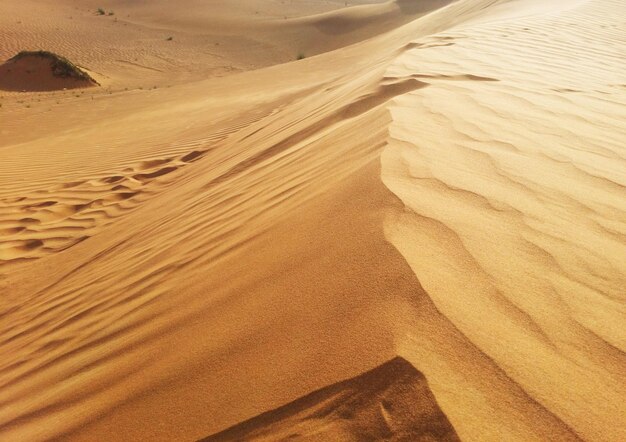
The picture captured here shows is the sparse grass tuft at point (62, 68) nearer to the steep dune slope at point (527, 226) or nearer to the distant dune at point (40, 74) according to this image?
the distant dune at point (40, 74)

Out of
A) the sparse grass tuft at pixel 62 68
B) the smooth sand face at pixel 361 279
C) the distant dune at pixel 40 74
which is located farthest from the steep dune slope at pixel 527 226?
the sparse grass tuft at pixel 62 68

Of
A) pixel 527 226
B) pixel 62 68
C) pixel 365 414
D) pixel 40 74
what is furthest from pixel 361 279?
pixel 40 74

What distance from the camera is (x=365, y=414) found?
1127 mm

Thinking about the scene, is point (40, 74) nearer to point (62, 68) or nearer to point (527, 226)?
point (62, 68)

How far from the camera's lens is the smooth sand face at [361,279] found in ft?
3.85

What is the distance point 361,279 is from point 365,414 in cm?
51

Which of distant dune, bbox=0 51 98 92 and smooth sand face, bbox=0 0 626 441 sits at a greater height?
distant dune, bbox=0 51 98 92

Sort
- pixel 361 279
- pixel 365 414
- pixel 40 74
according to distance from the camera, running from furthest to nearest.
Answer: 1. pixel 40 74
2. pixel 361 279
3. pixel 365 414

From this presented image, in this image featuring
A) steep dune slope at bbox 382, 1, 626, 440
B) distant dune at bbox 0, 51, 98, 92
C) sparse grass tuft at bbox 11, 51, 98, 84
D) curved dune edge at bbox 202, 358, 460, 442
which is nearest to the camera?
curved dune edge at bbox 202, 358, 460, 442

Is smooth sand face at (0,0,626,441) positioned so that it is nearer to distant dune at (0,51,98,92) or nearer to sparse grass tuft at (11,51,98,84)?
distant dune at (0,51,98,92)

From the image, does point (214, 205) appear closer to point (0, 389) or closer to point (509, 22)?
point (0, 389)

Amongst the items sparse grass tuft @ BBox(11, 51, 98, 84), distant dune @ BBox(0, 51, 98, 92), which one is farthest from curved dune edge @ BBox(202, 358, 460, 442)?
sparse grass tuft @ BBox(11, 51, 98, 84)

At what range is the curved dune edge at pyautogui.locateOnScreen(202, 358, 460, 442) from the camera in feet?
3.52

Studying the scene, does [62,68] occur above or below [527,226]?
above
